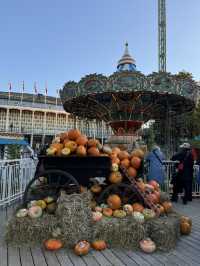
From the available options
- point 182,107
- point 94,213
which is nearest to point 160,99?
point 182,107

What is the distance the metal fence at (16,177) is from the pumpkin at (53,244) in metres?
2.95

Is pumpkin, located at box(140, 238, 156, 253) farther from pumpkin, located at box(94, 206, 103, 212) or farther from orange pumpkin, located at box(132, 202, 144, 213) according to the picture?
pumpkin, located at box(94, 206, 103, 212)

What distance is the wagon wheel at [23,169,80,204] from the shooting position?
484 centimetres

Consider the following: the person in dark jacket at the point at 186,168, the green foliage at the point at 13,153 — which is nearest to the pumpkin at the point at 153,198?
the person in dark jacket at the point at 186,168

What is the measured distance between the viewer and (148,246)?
4.00 m

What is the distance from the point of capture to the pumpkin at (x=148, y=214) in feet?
14.6

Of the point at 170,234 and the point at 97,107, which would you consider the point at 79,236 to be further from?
the point at 97,107

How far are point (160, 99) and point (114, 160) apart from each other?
1130 centimetres

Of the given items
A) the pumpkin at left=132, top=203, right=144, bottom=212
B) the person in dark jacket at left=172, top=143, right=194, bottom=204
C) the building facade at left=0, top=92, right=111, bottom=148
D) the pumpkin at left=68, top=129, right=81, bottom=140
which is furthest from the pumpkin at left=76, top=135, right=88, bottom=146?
the building facade at left=0, top=92, right=111, bottom=148

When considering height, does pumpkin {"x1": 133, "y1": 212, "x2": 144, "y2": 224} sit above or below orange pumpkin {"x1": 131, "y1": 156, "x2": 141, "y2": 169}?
below

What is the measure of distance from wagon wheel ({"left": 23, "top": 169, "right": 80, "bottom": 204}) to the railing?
1875 millimetres

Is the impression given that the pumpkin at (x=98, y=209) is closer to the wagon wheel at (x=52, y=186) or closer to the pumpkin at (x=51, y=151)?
the wagon wheel at (x=52, y=186)

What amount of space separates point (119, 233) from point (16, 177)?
4.38 metres

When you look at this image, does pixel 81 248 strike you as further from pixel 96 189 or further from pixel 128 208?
pixel 96 189
